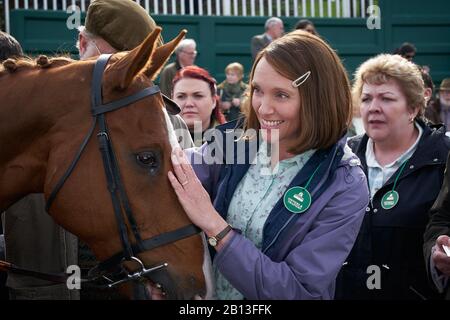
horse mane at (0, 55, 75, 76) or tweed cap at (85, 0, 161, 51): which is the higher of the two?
tweed cap at (85, 0, 161, 51)

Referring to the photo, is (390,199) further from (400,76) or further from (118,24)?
(118,24)

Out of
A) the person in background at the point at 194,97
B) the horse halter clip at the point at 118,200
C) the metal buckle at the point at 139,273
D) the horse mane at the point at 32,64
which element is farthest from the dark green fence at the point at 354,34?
the metal buckle at the point at 139,273

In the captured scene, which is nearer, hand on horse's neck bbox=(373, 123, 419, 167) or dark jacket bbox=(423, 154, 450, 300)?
dark jacket bbox=(423, 154, 450, 300)

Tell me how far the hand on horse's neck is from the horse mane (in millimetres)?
1900

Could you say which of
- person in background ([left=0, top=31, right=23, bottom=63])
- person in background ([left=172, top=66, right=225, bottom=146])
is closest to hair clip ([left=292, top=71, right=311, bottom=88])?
person in background ([left=0, top=31, right=23, bottom=63])

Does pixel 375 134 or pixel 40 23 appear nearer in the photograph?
pixel 375 134

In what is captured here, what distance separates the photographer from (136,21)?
139 inches

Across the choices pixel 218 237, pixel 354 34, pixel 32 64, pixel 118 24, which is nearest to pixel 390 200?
pixel 218 237

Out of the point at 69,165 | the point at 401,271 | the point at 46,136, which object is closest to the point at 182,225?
the point at 69,165

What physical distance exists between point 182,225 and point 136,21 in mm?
1475

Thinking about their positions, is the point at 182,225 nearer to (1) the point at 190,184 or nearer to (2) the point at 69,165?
(1) the point at 190,184

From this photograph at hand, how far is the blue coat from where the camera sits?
243 centimetres

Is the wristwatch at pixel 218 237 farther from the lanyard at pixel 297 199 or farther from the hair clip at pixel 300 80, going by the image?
the hair clip at pixel 300 80

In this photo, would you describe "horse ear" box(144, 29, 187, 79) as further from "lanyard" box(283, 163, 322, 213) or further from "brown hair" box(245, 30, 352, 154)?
"lanyard" box(283, 163, 322, 213)
